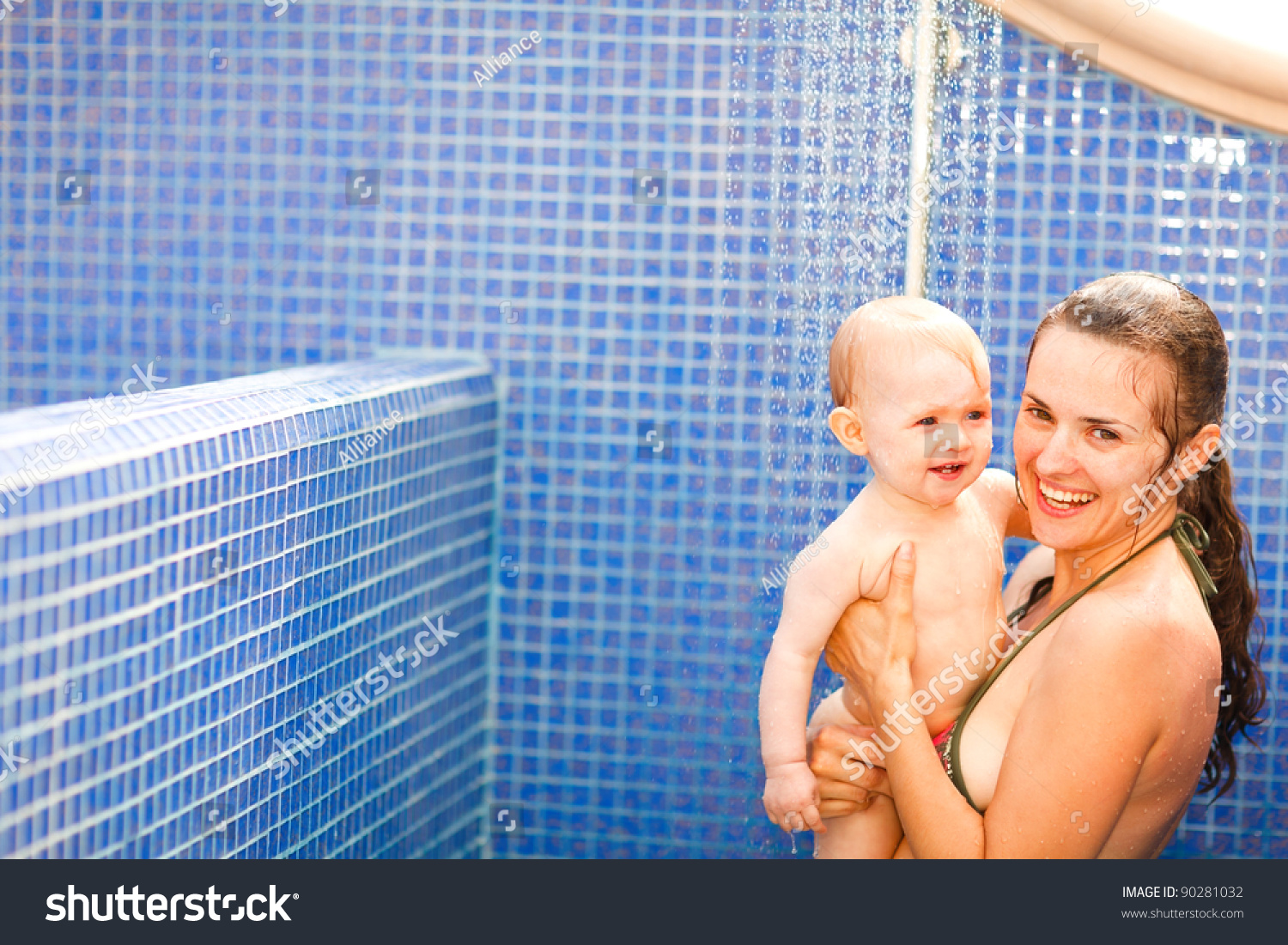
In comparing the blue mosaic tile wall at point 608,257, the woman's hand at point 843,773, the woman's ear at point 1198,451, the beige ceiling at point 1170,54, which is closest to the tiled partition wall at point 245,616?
the blue mosaic tile wall at point 608,257

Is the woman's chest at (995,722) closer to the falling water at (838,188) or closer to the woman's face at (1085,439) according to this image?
the woman's face at (1085,439)

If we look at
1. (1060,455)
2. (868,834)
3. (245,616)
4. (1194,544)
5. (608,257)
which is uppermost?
(608,257)

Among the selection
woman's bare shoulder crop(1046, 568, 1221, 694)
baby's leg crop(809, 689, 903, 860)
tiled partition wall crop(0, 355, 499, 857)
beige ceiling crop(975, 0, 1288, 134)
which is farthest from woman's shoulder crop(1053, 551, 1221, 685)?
beige ceiling crop(975, 0, 1288, 134)

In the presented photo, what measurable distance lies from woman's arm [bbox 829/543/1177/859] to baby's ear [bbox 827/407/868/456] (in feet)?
1.14

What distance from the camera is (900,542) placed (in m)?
1.65

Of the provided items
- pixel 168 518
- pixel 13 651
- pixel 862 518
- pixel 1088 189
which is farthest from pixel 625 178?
pixel 13 651

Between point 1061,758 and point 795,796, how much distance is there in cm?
38

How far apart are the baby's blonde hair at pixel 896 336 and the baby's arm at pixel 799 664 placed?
0.22 meters

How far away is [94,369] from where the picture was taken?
2703 mm

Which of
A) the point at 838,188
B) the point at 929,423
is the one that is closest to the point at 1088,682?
the point at 929,423

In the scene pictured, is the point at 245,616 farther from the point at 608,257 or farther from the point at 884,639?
the point at 608,257

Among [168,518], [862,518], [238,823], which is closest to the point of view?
[168,518]

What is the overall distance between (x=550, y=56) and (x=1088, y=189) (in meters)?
1.13
